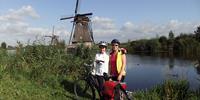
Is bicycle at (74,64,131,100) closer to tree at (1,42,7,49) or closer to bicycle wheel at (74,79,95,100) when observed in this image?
bicycle wheel at (74,79,95,100)

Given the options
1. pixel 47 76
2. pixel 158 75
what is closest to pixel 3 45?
pixel 47 76

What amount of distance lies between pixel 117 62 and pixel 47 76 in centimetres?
435

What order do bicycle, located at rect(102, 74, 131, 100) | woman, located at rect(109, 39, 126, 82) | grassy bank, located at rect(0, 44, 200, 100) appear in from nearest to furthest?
bicycle, located at rect(102, 74, 131, 100)
woman, located at rect(109, 39, 126, 82)
grassy bank, located at rect(0, 44, 200, 100)

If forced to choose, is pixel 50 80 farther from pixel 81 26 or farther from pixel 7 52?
pixel 81 26

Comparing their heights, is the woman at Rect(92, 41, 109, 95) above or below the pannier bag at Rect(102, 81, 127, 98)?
above

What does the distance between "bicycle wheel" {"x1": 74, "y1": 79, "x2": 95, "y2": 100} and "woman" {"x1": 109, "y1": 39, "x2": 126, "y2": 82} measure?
6.75 feet

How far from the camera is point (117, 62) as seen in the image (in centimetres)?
895

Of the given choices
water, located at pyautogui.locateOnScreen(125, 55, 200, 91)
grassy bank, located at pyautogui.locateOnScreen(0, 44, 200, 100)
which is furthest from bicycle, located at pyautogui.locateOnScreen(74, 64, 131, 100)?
water, located at pyautogui.locateOnScreen(125, 55, 200, 91)

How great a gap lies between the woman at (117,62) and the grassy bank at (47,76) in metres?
2.41

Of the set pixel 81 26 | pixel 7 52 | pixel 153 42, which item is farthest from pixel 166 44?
pixel 7 52

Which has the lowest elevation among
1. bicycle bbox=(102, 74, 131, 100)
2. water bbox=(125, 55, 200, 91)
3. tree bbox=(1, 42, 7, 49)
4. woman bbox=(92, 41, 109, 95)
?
water bbox=(125, 55, 200, 91)

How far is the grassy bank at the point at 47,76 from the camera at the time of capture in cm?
1077

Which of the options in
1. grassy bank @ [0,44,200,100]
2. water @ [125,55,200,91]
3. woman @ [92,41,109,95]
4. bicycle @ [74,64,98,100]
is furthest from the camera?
water @ [125,55,200,91]

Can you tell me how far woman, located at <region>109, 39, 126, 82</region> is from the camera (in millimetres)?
8766
